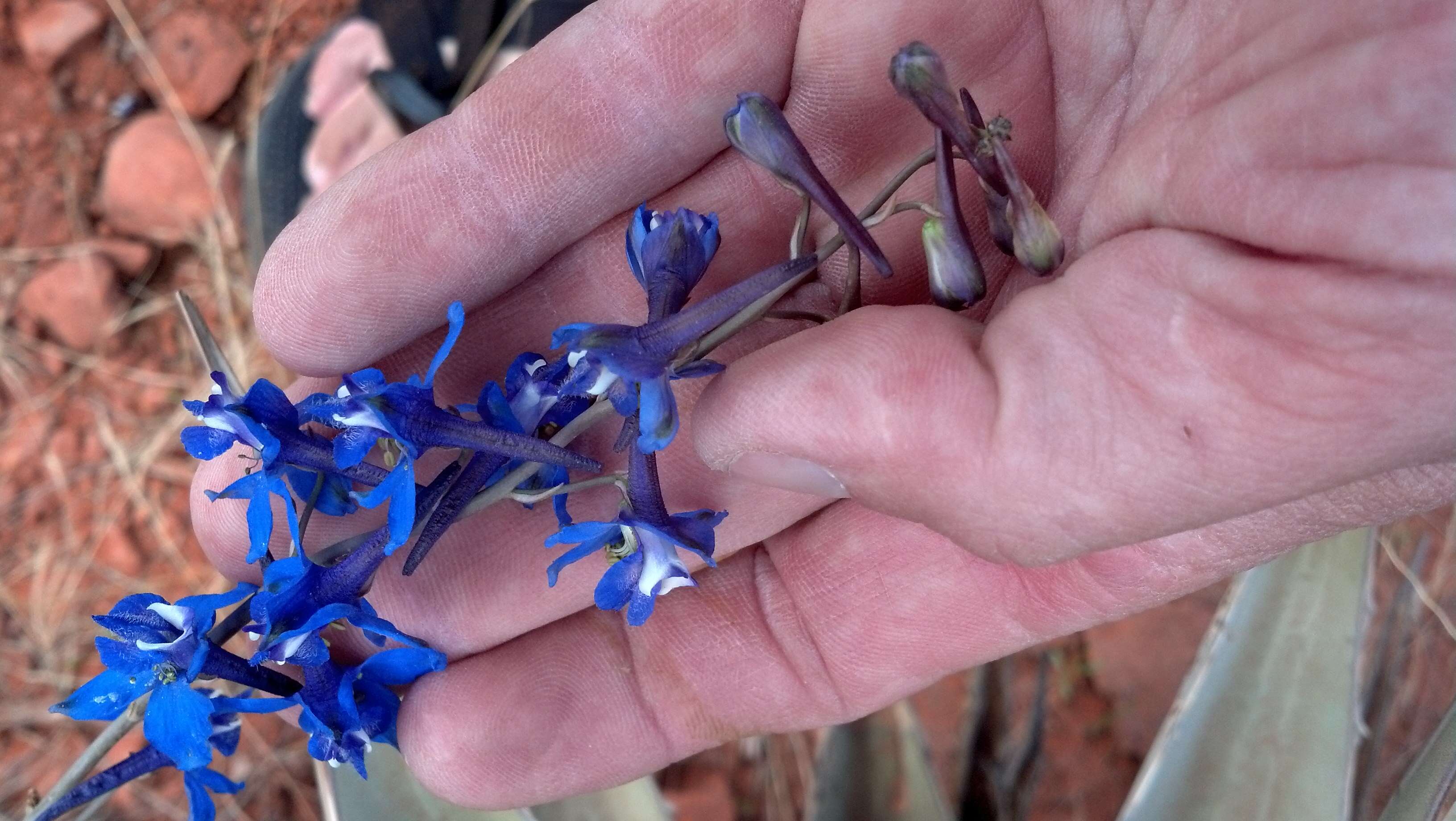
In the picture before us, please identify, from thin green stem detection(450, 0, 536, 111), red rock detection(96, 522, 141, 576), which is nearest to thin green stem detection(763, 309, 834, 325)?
thin green stem detection(450, 0, 536, 111)

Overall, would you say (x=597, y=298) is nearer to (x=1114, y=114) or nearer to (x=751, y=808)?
(x=1114, y=114)

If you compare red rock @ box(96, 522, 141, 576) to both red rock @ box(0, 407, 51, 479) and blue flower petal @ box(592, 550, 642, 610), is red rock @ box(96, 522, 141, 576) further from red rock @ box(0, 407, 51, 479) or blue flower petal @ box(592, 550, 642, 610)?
blue flower petal @ box(592, 550, 642, 610)

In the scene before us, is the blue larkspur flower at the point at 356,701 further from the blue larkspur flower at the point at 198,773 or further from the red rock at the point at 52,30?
the red rock at the point at 52,30

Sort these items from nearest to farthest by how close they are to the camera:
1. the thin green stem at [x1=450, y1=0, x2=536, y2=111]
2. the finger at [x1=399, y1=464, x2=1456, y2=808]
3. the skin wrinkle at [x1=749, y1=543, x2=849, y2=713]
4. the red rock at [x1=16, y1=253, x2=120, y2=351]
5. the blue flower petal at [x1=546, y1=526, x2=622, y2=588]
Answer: the blue flower petal at [x1=546, y1=526, x2=622, y2=588] → the finger at [x1=399, y1=464, x2=1456, y2=808] → the skin wrinkle at [x1=749, y1=543, x2=849, y2=713] → the thin green stem at [x1=450, y1=0, x2=536, y2=111] → the red rock at [x1=16, y1=253, x2=120, y2=351]

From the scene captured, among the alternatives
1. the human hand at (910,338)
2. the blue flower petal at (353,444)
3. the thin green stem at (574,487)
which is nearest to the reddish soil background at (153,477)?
the human hand at (910,338)

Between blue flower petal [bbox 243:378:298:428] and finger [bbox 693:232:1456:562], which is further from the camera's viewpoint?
blue flower petal [bbox 243:378:298:428]

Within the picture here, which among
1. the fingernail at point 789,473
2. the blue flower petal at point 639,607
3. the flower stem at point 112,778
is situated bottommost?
the blue flower petal at point 639,607

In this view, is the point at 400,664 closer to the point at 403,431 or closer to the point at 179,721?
the point at 179,721
